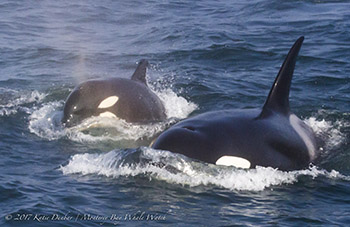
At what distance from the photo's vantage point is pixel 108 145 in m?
11.6

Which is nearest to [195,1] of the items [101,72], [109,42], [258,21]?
[258,21]

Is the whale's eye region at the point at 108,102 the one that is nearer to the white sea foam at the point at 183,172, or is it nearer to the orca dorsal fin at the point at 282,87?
the white sea foam at the point at 183,172

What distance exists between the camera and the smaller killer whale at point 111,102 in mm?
12367

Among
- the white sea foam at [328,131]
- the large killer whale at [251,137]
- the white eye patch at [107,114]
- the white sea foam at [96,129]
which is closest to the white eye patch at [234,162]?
the large killer whale at [251,137]

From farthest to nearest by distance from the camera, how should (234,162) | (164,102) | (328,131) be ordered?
(164,102), (328,131), (234,162)

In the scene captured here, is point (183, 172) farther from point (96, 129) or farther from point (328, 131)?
point (328, 131)

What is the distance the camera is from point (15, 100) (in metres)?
14.6

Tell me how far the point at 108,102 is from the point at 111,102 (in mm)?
65

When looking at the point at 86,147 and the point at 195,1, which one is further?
the point at 195,1

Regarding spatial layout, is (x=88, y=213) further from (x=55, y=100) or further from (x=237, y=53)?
(x=237, y=53)

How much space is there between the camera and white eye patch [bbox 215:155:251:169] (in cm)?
919

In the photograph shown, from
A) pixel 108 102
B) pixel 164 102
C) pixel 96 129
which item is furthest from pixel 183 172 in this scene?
→ pixel 164 102

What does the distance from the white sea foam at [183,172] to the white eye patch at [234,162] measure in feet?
0.22

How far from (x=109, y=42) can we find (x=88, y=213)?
15.1 metres
